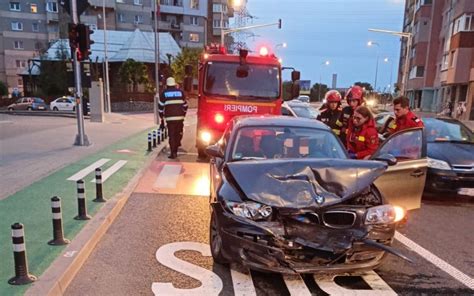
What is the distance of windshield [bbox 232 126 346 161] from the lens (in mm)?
5066

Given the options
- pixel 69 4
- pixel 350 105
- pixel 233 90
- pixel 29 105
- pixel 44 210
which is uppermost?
pixel 69 4

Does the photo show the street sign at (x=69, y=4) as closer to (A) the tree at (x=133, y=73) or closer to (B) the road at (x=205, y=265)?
(B) the road at (x=205, y=265)

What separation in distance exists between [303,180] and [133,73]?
42.1 metres

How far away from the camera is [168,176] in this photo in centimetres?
898

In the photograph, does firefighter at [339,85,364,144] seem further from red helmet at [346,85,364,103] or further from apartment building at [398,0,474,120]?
apartment building at [398,0,474,120]

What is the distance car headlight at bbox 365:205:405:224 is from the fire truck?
249 inches

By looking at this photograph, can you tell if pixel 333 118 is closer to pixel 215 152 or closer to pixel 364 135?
pixel 364 135

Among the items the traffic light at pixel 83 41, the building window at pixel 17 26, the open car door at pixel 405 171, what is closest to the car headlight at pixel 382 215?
the open car door at pixel 405 171

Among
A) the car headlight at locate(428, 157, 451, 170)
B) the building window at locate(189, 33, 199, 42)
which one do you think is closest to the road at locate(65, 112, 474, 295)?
the car headlight at locate(428, 157, 451, 170)

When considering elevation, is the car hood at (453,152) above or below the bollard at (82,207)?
above

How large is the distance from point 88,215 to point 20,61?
68026 mm

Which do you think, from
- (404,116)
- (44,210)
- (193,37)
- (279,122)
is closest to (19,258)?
(44,210)

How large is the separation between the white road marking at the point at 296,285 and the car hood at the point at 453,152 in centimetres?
464

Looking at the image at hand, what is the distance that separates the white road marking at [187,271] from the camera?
150 inches
